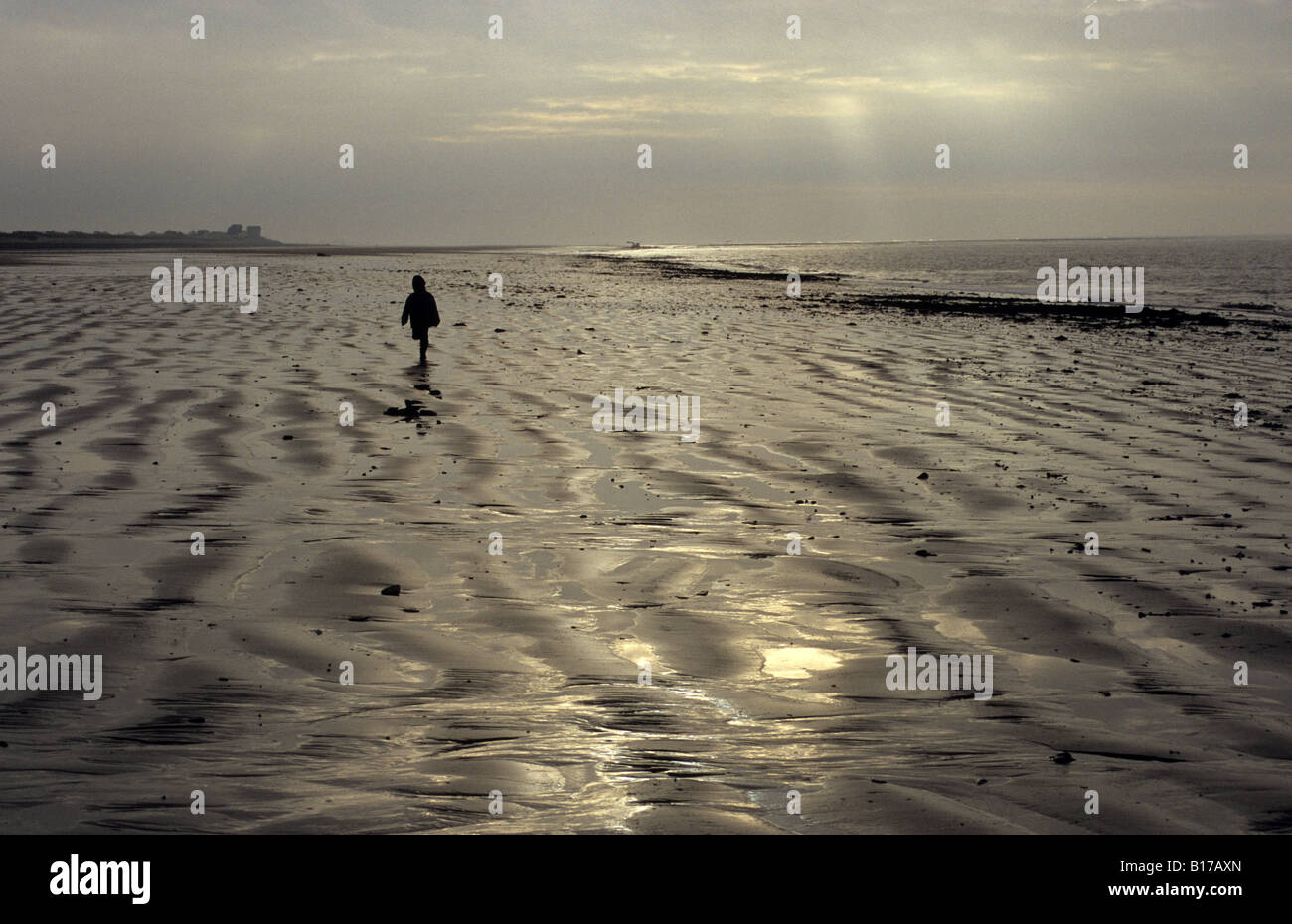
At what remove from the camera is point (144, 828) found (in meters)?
4.29

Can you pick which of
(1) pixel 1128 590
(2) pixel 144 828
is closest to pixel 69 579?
(2) pixel 144 828

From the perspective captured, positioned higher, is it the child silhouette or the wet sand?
the child silhouette

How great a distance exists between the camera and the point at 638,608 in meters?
7.06

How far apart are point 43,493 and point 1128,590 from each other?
804 centimetres

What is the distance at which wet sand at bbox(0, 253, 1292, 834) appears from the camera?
186 inches

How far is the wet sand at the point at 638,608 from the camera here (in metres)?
4.71

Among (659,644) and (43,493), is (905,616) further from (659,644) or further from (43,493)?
(43,493)

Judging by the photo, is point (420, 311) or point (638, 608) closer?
point (638, 608)

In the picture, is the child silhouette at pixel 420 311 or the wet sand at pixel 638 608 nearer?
the wet sand at pixel 638 608

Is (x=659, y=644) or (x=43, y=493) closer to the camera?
(x=659, y=644)

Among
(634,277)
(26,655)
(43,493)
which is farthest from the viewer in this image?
(634,277)

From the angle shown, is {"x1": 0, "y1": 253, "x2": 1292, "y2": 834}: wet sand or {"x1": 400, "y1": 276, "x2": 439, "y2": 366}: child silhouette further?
{"x1": 400, "y1": 276, "x2": 439, "y2": 366}: child silhouette

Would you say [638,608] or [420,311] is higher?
[420,311]
